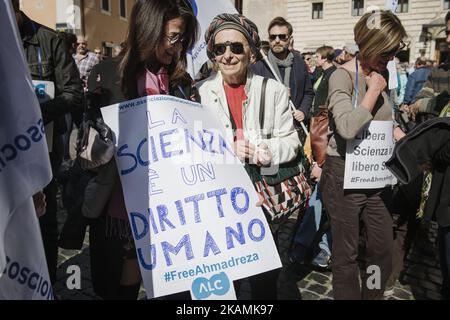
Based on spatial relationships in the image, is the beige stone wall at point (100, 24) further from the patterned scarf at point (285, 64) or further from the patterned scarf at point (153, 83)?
the patterned scarf at point (153, 83)

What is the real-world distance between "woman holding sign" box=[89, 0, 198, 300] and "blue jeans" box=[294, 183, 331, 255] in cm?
189

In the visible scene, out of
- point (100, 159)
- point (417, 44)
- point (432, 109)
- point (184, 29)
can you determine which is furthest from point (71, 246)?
point (417, 44)

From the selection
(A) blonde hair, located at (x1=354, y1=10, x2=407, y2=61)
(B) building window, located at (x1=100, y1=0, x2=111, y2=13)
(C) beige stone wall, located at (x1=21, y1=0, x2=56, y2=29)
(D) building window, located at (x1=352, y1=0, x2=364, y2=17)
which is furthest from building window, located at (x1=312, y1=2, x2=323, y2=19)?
(A) blonde hair, located at (x1=354, y1=10, x2=407, y2=61)

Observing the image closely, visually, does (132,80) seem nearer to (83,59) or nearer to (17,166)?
(17,166)

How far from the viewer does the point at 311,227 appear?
3750 millimetres

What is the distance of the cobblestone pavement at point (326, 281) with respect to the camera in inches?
126

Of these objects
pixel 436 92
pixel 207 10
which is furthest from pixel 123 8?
pixel 436 92

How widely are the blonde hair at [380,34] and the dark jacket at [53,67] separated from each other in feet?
5.97

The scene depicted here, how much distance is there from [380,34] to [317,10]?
3362cm

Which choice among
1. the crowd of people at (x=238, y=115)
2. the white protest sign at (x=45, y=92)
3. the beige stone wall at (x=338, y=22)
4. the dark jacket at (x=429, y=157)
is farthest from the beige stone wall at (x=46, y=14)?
the dark jacket at (x=429, y=157)

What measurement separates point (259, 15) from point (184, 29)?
35.5 meters

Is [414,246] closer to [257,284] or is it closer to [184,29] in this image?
[257,284]

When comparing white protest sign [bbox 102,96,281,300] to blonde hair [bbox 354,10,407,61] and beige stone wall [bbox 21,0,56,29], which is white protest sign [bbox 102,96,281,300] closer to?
blonde hair [bbox 354,10,407,61]

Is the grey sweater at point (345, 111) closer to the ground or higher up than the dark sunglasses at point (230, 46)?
closer to the ground
